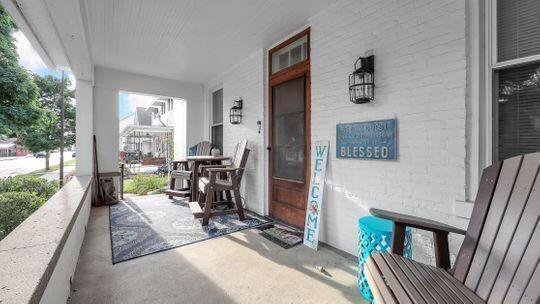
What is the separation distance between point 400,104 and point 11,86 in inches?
269

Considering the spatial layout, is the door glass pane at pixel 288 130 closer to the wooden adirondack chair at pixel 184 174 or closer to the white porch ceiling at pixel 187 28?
the white porch ceiling at pixel 187 28

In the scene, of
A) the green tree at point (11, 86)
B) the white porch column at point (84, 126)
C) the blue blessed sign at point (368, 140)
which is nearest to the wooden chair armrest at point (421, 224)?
the blue blessed sign at point (368, 140)

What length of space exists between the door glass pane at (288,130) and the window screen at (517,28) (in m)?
1.87

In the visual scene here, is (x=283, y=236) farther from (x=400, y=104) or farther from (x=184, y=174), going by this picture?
(x=184, y=174)

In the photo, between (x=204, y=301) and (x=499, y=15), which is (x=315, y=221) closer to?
(x=204, y=301)

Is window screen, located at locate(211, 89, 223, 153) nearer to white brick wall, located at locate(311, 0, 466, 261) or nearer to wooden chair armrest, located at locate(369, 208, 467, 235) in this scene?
white brick wall, located at locate(311, 0, 466, 261)

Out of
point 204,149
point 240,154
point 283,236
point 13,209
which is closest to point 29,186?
point 13,209

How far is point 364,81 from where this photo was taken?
7.18 feet

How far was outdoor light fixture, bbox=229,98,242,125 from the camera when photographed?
14.1ft

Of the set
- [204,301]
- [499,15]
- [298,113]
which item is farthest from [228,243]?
[499,15]

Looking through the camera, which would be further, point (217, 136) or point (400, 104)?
point (217, 136)

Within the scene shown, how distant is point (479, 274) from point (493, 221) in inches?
9.7

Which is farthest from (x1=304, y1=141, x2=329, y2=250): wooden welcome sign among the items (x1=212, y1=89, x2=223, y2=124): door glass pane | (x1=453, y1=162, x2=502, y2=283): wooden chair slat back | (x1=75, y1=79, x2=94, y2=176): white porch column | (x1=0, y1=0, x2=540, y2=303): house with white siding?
(x1=75, y1=79, x2=94, y2=176): white porch column

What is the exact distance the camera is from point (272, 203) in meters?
3.64
